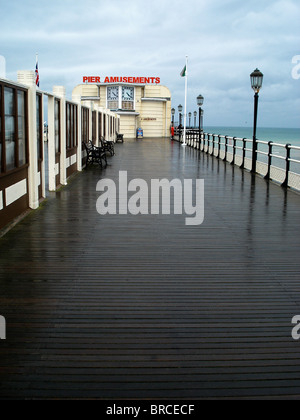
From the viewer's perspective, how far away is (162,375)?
2.96 m

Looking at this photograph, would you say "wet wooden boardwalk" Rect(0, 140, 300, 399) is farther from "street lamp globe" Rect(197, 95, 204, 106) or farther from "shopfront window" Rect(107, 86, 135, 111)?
"shopfront window" Rect(107, 86, 135, 111)

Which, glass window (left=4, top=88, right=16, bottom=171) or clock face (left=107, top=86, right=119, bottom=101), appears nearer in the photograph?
glass window (left=4, top=88, right=16, bottom=171)

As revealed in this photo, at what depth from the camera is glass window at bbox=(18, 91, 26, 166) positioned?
7.55m

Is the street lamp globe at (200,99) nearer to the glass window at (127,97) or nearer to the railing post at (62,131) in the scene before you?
the railing post at (62,131)

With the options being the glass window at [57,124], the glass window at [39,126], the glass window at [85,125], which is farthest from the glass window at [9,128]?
the glass window at [85,125]

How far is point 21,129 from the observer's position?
25.3 feet

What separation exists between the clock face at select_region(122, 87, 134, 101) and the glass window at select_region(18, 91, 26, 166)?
4341 cm

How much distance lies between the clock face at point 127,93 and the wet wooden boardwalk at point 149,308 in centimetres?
4418

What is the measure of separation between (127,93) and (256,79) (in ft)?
120

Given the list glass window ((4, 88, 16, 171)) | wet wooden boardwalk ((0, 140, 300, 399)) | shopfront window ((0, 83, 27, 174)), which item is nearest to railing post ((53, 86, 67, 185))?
shopfront window ((0, 83, 27, 174))

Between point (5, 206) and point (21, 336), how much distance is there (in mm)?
3683

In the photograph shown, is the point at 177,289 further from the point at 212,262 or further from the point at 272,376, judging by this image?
the point at 272,376

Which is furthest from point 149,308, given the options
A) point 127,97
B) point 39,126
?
point 127,97
